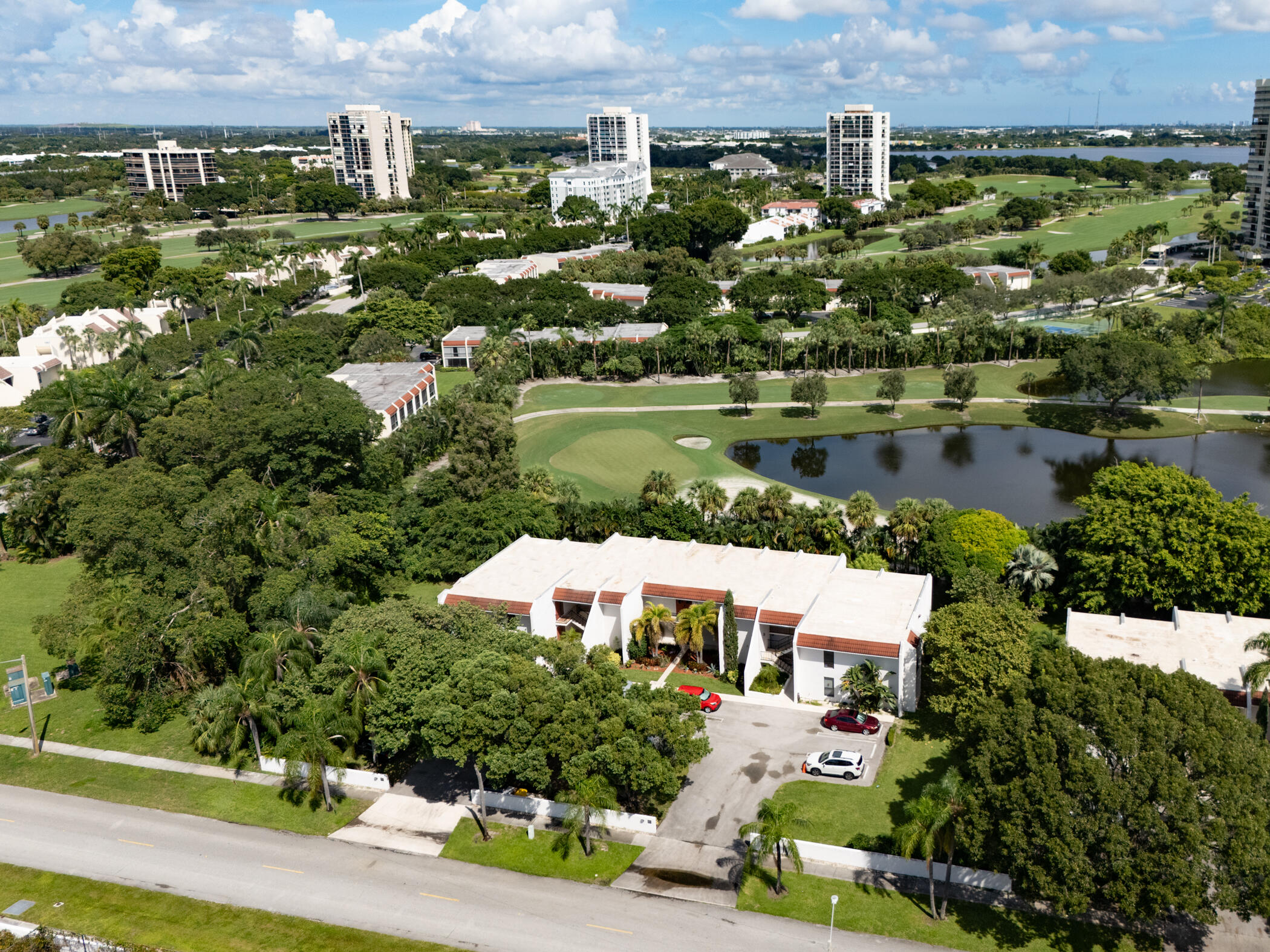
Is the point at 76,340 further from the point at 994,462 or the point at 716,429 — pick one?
the point at 994,462

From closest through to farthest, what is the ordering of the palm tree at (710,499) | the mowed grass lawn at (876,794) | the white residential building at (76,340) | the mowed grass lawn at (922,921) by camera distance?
1. the mowed grass lawn at (922,921)
2. the mowed grass lawn at (876,794)
3. the palm tree at (710,499)
4. the white residential building at (76,340)

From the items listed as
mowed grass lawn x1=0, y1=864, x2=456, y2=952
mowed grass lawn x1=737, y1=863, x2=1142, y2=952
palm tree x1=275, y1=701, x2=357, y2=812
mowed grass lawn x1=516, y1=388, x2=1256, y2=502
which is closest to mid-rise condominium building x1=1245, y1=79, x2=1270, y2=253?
mowed grass lawn x1=516, y1=388, x2=1256, y2=502

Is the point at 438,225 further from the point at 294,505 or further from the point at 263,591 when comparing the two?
the point at 263,591

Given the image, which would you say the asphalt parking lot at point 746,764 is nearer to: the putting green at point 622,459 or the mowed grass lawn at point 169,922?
the mowed grass lawn at point 169,922

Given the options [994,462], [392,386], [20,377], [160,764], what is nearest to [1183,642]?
[994,462]

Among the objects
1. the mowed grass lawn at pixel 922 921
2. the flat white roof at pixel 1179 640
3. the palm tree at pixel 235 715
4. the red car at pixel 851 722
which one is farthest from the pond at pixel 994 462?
the palm tree at pixel 235 715

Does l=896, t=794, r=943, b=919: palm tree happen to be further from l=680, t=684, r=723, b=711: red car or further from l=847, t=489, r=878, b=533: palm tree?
l=847, t=489, r=878, b=533: palm tree

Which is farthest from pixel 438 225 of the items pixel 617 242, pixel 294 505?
pixel 294 505
